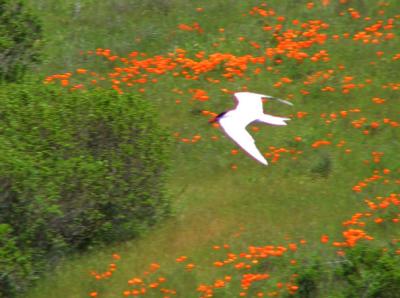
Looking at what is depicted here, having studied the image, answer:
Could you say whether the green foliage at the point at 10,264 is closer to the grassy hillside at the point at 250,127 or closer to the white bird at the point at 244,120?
the grassy hillside at the point at 250,127

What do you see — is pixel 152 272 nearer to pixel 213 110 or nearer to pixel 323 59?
pixel 213 110

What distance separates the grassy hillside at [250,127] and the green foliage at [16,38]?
74 centimetres

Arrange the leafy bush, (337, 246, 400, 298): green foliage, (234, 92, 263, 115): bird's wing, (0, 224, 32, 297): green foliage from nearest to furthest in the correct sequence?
(337, 246, 400, 298): green foliage → (0, 224, 32, 297): green foliage → the leafy bush → (234, 92, 263, 115): bird's wing

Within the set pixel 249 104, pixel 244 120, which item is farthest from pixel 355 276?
pixel 249 104

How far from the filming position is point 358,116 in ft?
47.6

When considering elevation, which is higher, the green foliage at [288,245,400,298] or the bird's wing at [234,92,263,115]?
the bird's wing at [234,92,263,115]

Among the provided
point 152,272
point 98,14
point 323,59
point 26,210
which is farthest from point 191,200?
point 98,14

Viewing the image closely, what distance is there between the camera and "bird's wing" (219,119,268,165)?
12219 mm

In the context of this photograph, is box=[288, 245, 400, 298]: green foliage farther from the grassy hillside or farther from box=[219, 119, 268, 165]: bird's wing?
box=[219, 119, 268, 165]: bird's wing

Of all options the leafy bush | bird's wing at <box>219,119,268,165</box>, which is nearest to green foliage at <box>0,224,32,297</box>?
the leafy bush

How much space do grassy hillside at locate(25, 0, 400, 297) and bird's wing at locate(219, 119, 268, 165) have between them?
0.77m

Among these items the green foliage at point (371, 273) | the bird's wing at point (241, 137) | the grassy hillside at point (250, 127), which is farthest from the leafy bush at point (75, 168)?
the green foliage at point (371, 273)

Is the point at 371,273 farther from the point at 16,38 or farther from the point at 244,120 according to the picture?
the point at 16,38

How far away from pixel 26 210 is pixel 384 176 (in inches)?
148
